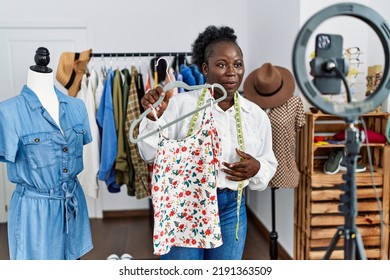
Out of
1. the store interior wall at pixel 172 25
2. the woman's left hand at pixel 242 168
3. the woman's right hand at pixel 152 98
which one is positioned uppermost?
the store interior wall at pixel 172 25

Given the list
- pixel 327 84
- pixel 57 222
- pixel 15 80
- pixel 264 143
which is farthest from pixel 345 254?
pixel 15 80

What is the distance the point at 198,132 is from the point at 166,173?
12cm

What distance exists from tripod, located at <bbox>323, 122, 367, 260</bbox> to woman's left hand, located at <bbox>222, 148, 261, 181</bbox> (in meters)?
0.28

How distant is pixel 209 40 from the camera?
750 millimetres

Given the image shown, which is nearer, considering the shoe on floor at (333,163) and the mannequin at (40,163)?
the mannequin at (40,163)

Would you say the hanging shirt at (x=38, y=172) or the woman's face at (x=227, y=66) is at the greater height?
the woman's face at (x=227, y=66)

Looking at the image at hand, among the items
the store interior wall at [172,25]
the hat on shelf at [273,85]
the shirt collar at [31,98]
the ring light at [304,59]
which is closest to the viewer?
the ring light at [304,59]

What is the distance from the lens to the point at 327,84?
0.42 meters

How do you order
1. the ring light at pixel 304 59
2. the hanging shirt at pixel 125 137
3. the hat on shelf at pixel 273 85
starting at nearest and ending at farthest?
the ring light at pixel 304 59 → the hat on shelf at pixel 273 85 → the hanging shirt at pixel 125 137

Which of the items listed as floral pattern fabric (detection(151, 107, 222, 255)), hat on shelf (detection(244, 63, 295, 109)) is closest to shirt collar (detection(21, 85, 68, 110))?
floral pattern fabric (detection(151, 107, 222, 255))

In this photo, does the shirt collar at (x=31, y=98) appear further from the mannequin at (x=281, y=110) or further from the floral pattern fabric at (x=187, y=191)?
the mannequin at (x=281, y=110)

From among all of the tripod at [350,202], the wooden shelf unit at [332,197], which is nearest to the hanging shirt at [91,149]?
the wooden shelf unit at [332,197]

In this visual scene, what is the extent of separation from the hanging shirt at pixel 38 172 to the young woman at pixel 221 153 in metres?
0.22

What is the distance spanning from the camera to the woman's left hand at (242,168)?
0.72 meters
